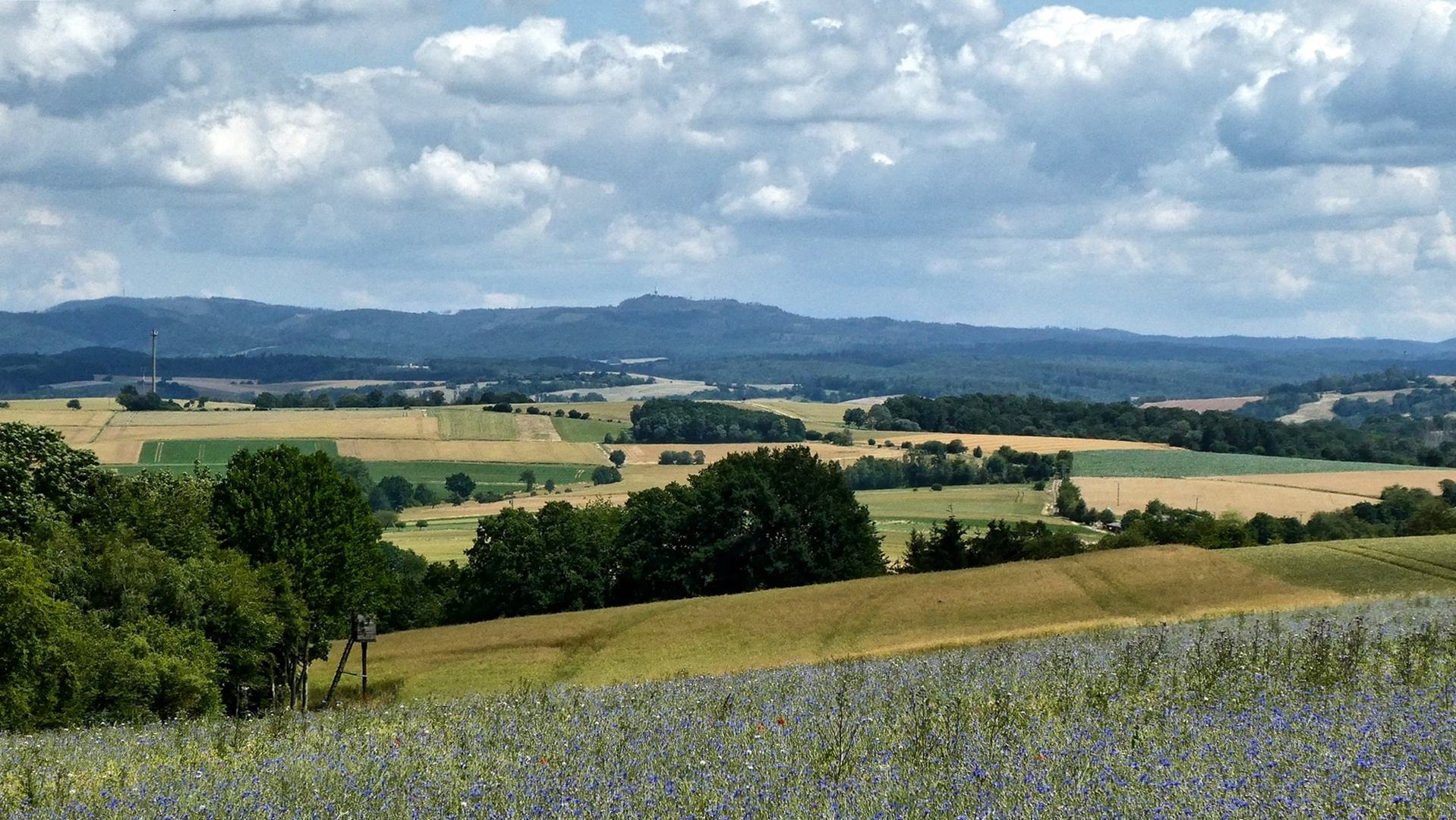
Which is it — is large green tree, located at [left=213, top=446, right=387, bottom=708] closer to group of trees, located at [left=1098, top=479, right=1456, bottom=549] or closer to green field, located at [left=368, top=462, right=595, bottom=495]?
group of trees, located at [left=1098, top=479, right=1456, bottom=549]

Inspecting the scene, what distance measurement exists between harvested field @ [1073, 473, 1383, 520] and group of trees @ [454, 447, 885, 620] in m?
44.7

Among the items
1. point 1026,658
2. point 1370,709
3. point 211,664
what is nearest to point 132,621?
point 211,664

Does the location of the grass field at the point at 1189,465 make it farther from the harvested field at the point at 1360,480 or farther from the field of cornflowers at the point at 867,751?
the field of cornflowers at the point at 867,751

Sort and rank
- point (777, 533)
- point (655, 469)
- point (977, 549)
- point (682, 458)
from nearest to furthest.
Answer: point (977, 549)
point (777, 533)
point (655, 469)
point (682, 458)

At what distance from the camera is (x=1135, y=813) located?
9.56 metres

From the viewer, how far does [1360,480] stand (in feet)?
444

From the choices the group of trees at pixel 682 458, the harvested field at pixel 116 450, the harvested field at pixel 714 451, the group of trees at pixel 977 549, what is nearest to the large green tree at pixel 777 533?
the group of trees at pixel 977 549

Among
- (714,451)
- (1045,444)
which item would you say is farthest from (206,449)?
(1045,444)

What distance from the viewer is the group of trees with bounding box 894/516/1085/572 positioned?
82250mm

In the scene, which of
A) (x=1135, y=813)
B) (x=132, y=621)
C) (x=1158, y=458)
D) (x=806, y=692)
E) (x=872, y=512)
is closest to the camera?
(x=1135, y=813)

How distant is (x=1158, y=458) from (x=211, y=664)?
13333 cm

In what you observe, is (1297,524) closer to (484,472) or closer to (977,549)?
(977,549)

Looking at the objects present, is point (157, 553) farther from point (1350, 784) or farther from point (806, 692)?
point (1350, 784)

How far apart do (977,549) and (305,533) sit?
4101 cm
